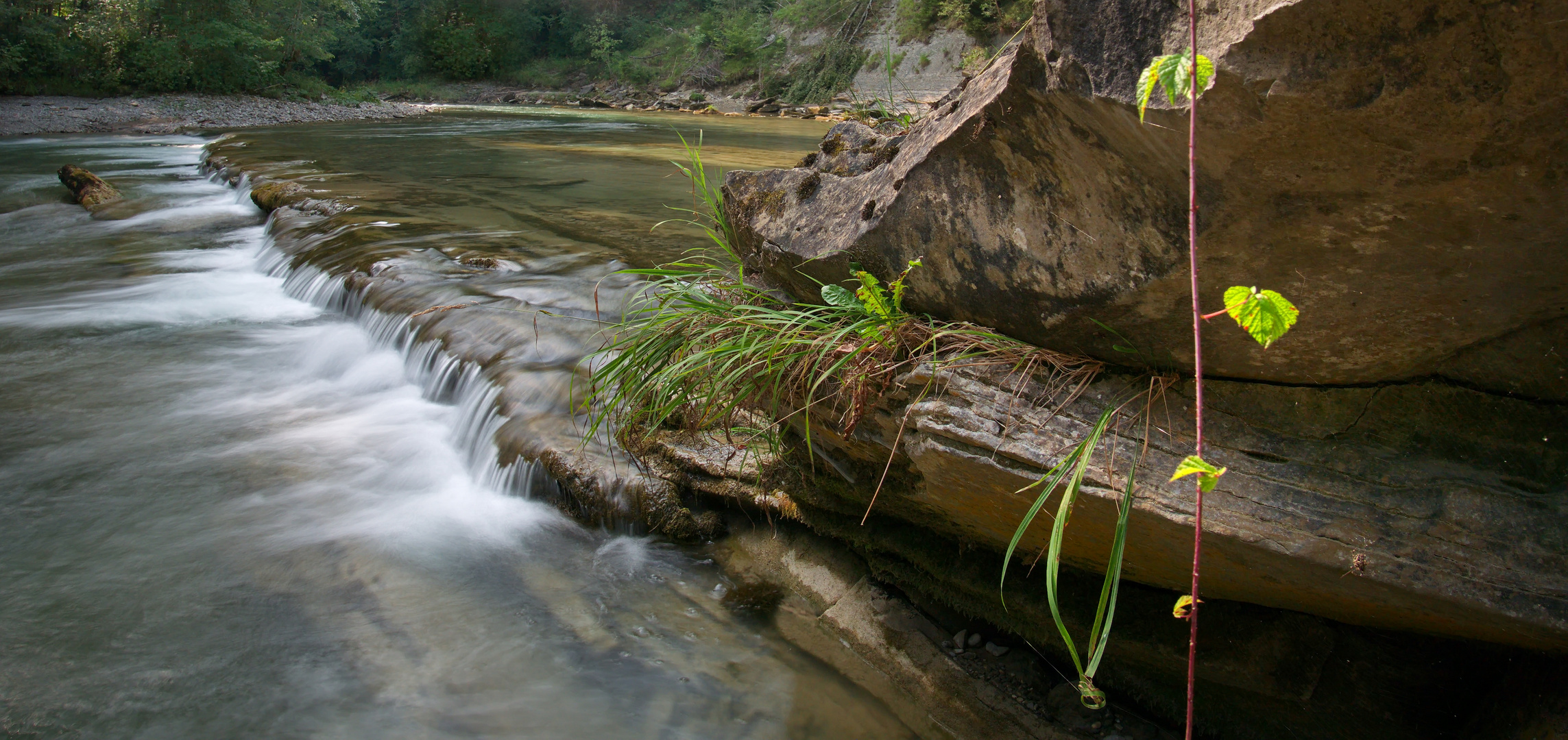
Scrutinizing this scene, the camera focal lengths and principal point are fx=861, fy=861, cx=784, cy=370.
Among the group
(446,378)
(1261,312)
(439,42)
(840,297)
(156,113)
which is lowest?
(446,378)

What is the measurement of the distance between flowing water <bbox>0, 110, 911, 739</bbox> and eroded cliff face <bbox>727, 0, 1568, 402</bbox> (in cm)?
133

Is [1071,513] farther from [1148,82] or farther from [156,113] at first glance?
[156,113]

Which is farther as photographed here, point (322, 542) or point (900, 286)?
point (322, 542)

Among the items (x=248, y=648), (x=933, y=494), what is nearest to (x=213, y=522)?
(x=248, y=648)

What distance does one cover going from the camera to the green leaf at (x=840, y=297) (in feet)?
7.99

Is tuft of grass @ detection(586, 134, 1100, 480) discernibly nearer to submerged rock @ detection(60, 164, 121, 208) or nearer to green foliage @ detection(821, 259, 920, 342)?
green foliage @ detection(821, 259, 920, 342)

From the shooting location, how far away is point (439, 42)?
127ft

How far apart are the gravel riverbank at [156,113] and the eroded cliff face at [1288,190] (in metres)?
21.1

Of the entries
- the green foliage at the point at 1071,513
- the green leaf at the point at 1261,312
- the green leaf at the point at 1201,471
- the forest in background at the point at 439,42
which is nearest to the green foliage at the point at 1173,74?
the green leaf at the point at 1261,312

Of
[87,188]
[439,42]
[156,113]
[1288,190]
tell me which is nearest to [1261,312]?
[1288,190]

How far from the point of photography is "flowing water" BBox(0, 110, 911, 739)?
99.8 inches

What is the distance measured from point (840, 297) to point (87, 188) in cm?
1109

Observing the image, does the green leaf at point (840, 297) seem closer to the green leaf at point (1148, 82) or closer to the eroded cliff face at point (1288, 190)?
the eroded cliff face at point (1288, 190)

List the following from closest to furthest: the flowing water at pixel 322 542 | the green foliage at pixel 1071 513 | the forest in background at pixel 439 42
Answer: the green foliage at pixel 1071 513 < the flowing water at pixel 322 542 < the forest in background at pixel 439 42
